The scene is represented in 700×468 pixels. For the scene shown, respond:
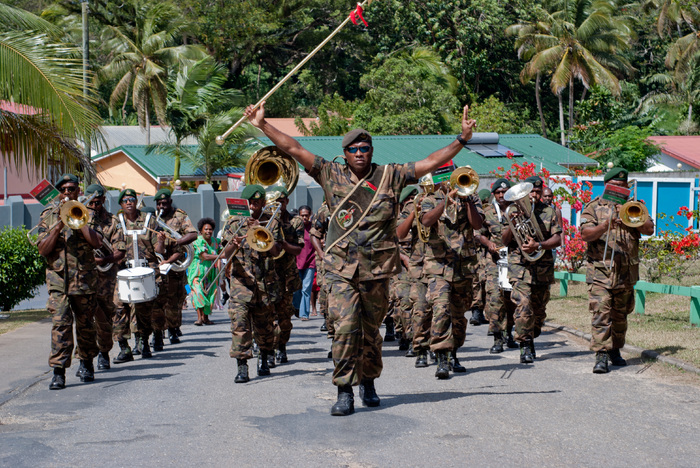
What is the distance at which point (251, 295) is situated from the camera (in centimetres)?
928

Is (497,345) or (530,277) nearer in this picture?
(530,277)

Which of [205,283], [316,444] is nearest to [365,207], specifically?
[316,444]

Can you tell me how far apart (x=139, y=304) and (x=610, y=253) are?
5.52m

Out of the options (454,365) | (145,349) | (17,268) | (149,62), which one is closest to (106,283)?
(145,349)

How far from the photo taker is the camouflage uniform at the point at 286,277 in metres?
9.92

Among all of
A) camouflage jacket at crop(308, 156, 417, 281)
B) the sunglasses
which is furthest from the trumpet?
the sunglasses

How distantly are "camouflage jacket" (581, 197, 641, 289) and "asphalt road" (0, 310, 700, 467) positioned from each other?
95cm

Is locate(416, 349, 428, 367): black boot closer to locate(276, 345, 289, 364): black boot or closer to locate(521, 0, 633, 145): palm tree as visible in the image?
locate(276, 345, 289, 364): black boot

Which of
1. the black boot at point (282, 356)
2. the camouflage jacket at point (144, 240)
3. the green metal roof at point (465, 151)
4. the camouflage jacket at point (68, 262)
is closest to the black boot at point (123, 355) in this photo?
the camouflage jacket at point (144, 240)

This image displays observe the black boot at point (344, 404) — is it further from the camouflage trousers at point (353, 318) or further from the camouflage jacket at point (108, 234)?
the camouflage jacket at point (108, 234)

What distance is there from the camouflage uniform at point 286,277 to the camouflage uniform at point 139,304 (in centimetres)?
176

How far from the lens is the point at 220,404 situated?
7953 mm

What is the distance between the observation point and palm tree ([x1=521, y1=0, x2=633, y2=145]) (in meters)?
41.9

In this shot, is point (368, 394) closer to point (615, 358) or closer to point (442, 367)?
point (442, 367)
